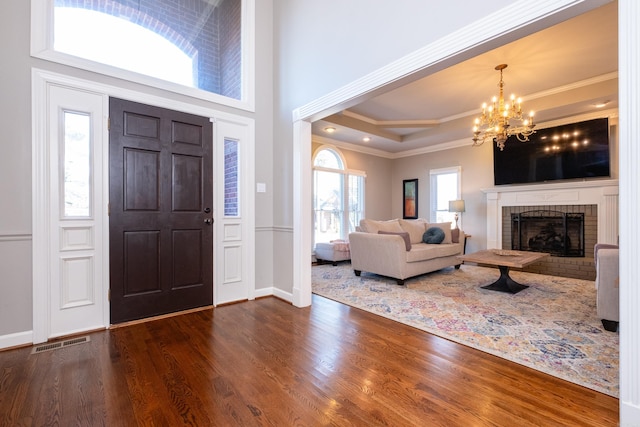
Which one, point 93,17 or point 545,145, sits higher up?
point 93,17

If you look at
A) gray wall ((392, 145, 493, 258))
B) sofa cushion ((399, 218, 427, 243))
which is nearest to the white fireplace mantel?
gray wall ((392, 145, 493, 258))

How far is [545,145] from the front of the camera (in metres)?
5.18

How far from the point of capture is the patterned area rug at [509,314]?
77.2 inches

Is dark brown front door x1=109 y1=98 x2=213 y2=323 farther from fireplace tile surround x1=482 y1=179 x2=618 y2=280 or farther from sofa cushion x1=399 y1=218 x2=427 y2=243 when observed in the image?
fireplace tile surround x1=482 y1=179 x2=618 y2=280

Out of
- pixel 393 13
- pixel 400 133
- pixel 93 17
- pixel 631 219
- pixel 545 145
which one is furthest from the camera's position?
pixel 400 133

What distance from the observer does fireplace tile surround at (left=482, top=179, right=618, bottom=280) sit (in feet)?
14.9

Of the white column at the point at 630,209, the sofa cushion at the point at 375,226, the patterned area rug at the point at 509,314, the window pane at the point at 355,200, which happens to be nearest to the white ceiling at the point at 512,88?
the window pane at the point at 355,200

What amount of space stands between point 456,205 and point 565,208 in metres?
1.74

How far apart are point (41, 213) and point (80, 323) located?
3.22 ft

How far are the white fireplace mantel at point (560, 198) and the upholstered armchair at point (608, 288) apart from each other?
9.73ft

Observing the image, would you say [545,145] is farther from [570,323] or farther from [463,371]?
[463,371]

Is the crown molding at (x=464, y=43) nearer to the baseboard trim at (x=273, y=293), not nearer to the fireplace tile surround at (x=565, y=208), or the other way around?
the baseboard trim at (x=273, y=293)

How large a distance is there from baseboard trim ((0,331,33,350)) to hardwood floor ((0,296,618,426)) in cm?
8

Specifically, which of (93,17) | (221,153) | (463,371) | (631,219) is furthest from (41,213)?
(631,219)
